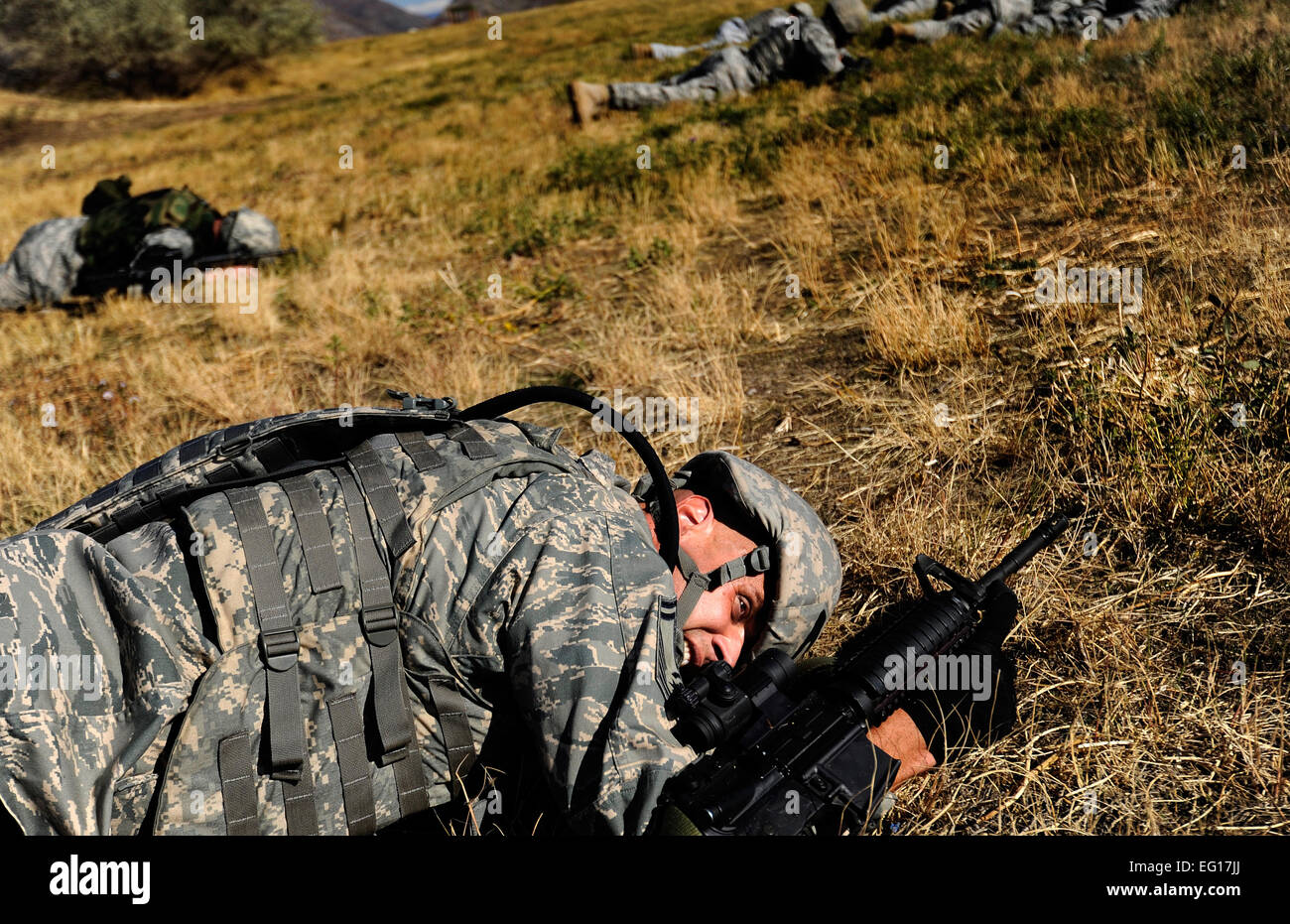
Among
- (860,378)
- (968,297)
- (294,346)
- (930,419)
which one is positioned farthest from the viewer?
Answer: (294,346)

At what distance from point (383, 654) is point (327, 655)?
0.40 feet

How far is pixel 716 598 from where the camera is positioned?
2.42 metres

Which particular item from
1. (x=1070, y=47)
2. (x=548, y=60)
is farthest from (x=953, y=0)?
(x=548, y=60)

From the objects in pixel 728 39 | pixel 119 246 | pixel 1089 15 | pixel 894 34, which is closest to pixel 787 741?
pixel 119 246

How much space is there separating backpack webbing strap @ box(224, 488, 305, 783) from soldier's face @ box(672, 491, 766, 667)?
3.31 ft

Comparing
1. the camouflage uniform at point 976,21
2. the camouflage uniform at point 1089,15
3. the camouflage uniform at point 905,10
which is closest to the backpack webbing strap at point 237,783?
the camouflage uniform at point 1089,15

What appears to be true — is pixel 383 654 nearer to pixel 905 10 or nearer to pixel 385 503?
pixel 385 503

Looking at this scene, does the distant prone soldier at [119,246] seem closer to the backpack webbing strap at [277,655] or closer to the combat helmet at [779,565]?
the backpack webbing strap at [277,655]

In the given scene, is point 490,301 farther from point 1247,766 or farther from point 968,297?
point 1247,766

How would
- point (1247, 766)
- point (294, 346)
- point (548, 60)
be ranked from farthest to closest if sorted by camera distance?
point (548, 60), point (294, 346), point (1247, 766)

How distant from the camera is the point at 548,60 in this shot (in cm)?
2341

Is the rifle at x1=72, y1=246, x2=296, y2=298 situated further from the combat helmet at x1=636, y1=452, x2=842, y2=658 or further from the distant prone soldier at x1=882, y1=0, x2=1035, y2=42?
the distant prone soldier at x1=882, y1=0, x2=1035, y2=42

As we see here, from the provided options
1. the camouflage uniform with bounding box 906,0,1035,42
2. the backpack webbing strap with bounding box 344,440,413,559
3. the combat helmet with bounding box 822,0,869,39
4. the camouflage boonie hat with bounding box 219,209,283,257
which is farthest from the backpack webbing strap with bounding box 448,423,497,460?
the combat helmet with bounding box 822,0,869,39
